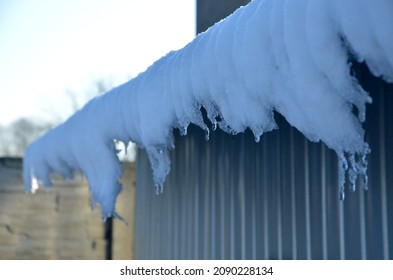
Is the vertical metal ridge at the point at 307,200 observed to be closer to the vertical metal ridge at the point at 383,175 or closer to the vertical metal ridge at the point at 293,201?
the vertical metal ridge at the point at 293,201

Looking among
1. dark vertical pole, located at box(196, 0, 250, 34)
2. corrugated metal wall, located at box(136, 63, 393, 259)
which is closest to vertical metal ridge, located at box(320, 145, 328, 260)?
corrugated metal wall, located at box(136, 63, 393, 259)

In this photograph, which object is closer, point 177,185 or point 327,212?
point 327,212

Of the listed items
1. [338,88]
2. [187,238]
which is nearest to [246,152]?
[187,238]

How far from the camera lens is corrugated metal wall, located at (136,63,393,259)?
11.6ft

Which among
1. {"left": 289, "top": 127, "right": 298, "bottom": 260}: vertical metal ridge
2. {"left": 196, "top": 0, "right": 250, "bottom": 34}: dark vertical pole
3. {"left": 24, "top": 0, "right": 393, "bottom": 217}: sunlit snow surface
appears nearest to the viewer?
{"left": 24, "top": 0, "right": 393, "bottom": 217}: sunlit snow surface

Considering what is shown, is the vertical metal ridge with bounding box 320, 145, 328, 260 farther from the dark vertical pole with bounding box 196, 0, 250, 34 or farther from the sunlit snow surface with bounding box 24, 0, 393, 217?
the dark vertical pole with bounding box 196, 0, 250, 34

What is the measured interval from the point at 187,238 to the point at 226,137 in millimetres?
1033

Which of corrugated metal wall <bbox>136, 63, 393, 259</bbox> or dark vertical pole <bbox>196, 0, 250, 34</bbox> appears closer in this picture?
corrugated metal wall <bbox>136, 63, 393, 259</bbox>

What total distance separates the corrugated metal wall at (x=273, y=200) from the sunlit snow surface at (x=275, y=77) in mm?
260

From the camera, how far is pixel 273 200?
14.4 ft

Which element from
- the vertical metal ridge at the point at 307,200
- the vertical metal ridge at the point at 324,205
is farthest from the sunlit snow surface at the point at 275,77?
the vertical metal ridge at the point at 307,200

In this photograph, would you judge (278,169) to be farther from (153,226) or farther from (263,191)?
(153,226)

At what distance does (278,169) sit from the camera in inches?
172

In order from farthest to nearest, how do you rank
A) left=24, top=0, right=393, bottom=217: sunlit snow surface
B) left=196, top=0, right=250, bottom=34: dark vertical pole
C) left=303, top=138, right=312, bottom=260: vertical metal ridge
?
left=196, top=0, right=250, bottom=34: dark vertical pole → left=303, top=138, right=312, bottom=260: vertical metal ridge → left=24, top=0, right=393, bottom=217: sunlit snow surface
